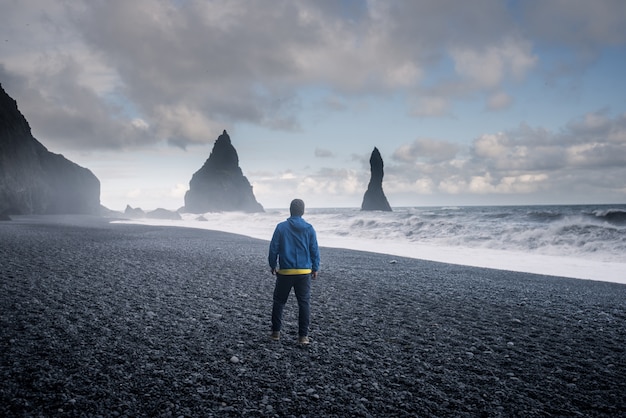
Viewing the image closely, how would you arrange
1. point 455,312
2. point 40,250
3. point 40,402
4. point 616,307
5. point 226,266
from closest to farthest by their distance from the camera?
point 40,402
point 455,312
point 616,307
point 226,266
point 40,250

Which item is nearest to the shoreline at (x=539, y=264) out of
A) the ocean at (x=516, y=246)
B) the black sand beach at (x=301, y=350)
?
the ocean at (x=516, y=246)

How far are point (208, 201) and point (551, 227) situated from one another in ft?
406

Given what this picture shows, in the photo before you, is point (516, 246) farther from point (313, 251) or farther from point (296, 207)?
point (296, 207)

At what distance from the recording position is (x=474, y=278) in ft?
43.4

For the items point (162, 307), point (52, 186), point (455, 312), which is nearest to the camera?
point (162, 307)

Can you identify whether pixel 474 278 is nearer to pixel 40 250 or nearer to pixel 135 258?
pixel 135 258

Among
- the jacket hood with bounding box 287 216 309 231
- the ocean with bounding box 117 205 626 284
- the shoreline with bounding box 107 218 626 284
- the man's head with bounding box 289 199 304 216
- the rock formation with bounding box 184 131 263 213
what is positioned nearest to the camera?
the jacket hood with bounding box 287 216 309 231

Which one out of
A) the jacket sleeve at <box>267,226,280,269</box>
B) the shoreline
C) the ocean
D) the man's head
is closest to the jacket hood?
the man's head

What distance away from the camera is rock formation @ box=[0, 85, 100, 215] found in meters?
45.6

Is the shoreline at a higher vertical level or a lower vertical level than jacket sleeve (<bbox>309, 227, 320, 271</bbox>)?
lower

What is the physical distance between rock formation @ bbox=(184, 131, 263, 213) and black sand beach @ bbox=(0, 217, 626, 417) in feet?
418

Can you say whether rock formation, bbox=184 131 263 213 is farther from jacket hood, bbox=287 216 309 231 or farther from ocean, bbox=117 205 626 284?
jacket hood, bbox=287 216 309 231

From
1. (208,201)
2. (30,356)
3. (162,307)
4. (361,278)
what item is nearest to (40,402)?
(30,356)

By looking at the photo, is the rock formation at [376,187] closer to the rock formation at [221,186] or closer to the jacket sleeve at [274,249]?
the rock formation at [221,186]
